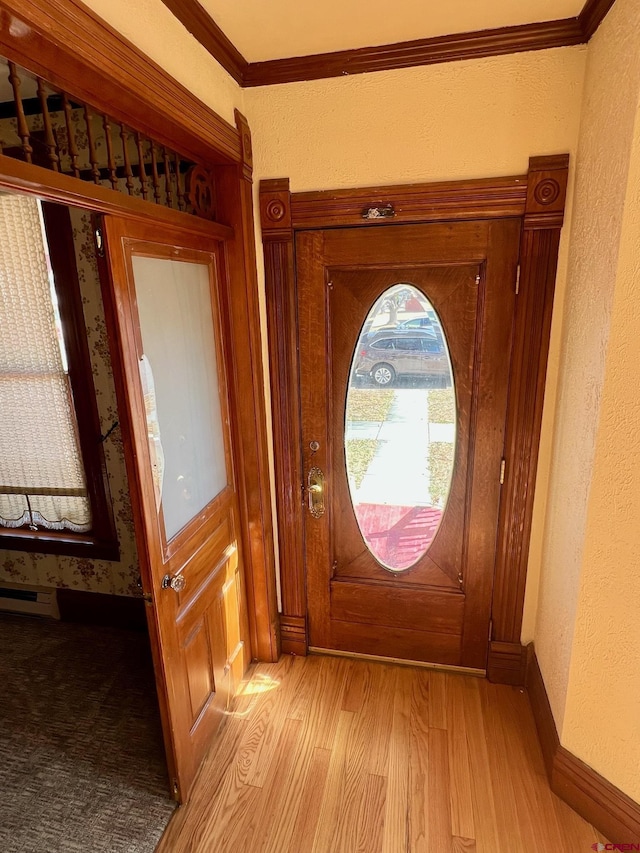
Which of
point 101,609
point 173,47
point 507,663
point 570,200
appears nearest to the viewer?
point 173,47

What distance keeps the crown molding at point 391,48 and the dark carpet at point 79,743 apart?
2.59 meters

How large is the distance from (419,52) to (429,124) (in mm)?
226

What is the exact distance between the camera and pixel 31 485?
8.43 ft

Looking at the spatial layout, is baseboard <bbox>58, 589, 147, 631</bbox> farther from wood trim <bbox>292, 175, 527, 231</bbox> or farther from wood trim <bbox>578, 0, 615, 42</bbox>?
wood trim <bbox>578, 0, 615, 42</bbox>

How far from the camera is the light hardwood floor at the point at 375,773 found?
1662mm

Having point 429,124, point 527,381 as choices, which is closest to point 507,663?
point 527,381

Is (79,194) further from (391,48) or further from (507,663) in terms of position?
(507,663)

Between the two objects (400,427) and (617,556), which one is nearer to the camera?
(617,556)

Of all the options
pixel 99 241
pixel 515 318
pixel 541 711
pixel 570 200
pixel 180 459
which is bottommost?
pixel 541 711

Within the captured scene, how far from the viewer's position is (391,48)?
1753 millimetres

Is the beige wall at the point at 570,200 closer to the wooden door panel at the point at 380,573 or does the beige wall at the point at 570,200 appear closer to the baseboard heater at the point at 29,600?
the wooden door panel at the point at 380,573

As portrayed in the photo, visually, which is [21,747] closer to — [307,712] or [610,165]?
[307,712]

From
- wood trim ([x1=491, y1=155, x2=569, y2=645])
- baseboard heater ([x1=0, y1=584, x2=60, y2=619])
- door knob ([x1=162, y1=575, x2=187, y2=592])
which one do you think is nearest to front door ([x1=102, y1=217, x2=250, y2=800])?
door knob ([x1=162, y1=575, x2=187, y2=592])

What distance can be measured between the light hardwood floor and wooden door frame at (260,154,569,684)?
34 centimetres
